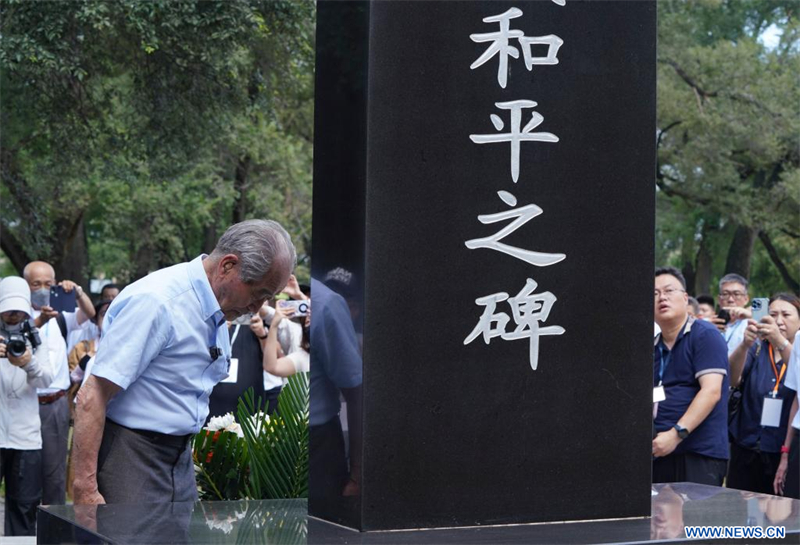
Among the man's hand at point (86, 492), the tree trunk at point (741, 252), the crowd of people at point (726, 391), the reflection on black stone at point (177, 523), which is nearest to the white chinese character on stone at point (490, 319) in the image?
the reflection on black stone at point (177, 523)

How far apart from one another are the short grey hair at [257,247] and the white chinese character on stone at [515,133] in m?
0.85

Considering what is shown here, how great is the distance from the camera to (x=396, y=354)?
2.80 m

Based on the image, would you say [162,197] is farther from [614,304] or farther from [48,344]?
[614,304]

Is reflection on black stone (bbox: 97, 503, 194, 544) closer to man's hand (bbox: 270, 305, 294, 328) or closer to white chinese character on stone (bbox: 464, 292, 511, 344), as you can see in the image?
white chinese character on stone (bbox: 464, 292, 511, 344)

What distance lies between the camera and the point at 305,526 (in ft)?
9.67

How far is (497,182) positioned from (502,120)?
0.57ft

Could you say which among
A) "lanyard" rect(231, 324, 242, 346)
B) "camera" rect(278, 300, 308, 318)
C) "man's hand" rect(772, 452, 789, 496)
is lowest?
"man's hand" rect(772, 452, 789, 496)

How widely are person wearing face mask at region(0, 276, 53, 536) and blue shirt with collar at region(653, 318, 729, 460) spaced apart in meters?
3.82

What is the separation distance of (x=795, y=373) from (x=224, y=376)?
404 centimetres

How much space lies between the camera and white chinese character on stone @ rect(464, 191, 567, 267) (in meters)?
2.91

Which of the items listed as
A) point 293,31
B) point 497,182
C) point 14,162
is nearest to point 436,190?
point 497,182

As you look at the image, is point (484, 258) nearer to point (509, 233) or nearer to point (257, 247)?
point (509, 233)

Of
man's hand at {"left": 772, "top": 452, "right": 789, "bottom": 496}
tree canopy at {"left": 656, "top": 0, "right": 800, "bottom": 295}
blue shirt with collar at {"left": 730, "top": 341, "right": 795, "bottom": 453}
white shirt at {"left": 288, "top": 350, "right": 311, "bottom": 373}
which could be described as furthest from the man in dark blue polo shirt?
tree canopy at {"left": 656, "top": 0, "right": 800, "bottom": 295}

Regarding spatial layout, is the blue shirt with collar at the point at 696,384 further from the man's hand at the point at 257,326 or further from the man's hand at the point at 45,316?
the man's hand at the point at 45,316
